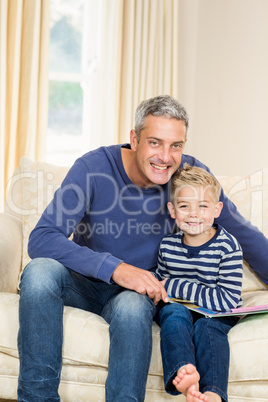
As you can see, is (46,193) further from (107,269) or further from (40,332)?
(40,332)

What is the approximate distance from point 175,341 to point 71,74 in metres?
2.50

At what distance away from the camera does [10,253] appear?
1834mm

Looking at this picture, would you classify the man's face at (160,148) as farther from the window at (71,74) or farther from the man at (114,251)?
the window at (71,74)

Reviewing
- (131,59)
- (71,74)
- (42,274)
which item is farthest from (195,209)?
(71,74)

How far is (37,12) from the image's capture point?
3068 mm

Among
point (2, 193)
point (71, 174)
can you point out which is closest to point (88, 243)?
point (71, 174)

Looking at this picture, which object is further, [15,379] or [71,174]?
[71,174]

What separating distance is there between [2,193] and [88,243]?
144 cm

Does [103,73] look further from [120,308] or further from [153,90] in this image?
[120,308]

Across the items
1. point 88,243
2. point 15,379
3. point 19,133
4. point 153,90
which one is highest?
point 153,90

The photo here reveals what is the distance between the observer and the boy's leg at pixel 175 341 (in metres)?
1.34

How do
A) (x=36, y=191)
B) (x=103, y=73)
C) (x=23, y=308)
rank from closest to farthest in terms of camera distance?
(x=23, y=308)
(x=36, y=191)
(x=103, y=73)

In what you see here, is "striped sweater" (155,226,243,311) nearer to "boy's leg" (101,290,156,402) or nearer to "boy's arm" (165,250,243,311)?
"boy's arm" (165,250,243,311)

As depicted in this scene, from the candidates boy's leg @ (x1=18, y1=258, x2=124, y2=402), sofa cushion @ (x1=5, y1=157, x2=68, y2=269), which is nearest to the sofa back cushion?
sofa cushion @ (x1=5, y1=157, x2=68, y2=269)
